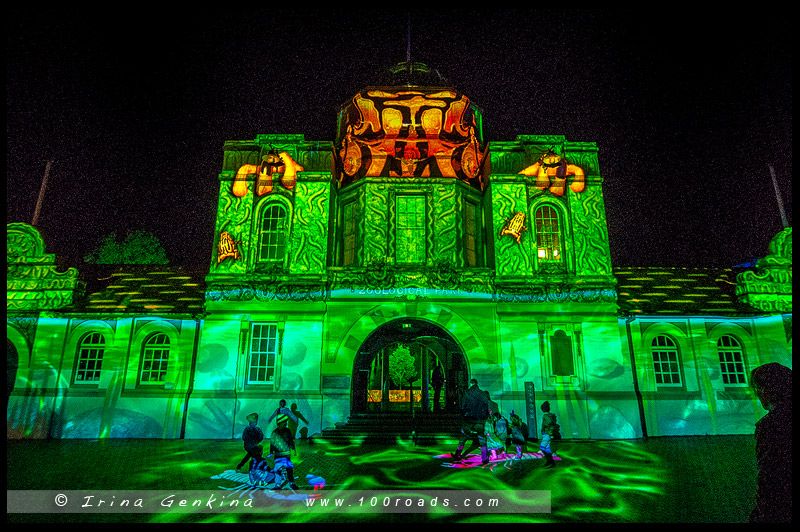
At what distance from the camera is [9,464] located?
1162 centimetres

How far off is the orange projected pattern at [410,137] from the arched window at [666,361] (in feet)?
31.5

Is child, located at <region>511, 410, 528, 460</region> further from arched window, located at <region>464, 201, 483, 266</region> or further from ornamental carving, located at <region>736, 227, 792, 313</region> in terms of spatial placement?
ornamental carving, located at <region>736, 227, 792, 313</region>

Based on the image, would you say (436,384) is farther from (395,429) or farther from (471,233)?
(471,233)

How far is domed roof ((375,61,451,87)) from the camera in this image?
71.5ft

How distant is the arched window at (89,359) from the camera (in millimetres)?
16969

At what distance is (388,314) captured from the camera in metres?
17.0

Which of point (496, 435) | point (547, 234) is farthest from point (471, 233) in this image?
point (496, 435)

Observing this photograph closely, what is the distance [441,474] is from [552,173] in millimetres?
12787

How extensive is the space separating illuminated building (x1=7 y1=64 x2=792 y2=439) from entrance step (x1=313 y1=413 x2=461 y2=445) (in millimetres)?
669

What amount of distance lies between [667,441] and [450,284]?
887cm

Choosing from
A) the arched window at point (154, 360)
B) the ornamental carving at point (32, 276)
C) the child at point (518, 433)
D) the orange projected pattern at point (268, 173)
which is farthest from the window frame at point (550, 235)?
the ornamental carving at point (32, 276)

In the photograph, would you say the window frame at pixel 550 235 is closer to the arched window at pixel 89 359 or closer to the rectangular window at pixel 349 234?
the rectangular window at pixel 349 234

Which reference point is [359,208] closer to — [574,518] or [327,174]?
[327,174]

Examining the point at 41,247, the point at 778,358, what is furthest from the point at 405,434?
the point at 41,247
